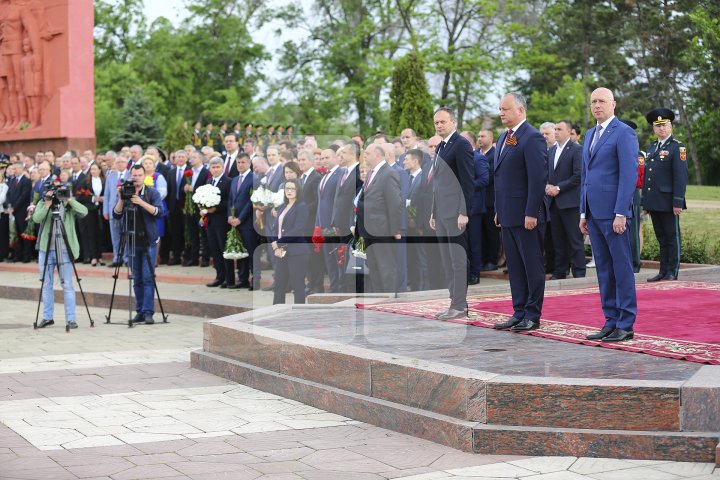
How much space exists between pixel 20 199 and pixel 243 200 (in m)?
7.81

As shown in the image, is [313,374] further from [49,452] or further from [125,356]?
[125,356]

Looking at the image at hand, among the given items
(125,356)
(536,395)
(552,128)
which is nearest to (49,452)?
(536,395)

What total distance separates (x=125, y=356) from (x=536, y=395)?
5478mm

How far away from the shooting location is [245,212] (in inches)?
546

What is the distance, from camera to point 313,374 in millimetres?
7648

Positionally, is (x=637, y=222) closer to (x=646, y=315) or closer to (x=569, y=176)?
(x=569, y=176)

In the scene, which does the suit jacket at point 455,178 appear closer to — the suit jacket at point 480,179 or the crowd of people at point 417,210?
the crowd of people at point 417,210

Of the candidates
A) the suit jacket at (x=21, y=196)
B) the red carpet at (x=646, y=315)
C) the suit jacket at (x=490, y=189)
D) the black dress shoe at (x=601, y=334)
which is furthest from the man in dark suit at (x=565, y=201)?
the suit jacket at (x=21, y=196)

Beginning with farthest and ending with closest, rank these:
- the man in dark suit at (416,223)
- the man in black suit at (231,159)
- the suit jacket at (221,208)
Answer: the man in black suit at (231,159)
the suit jacket at (221,208)
the man in dark suit at (416,223)

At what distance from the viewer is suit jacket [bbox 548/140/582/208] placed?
496 inches

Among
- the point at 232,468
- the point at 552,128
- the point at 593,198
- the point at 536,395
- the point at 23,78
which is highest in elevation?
the point at 23,78

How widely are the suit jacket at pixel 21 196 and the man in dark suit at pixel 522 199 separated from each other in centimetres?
1364

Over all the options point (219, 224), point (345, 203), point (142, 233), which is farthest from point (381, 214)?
point (219, 224)

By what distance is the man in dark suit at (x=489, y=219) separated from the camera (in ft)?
44.9
